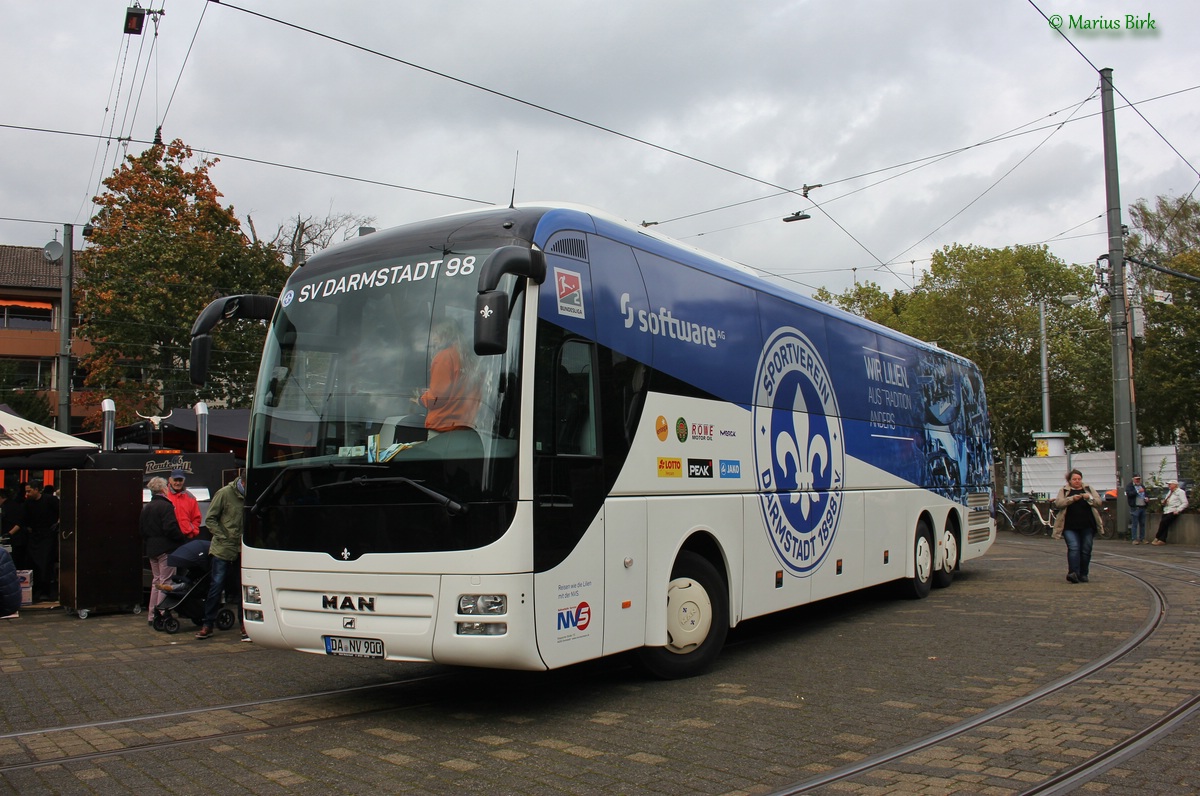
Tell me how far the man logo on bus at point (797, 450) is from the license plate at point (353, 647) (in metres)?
4.10

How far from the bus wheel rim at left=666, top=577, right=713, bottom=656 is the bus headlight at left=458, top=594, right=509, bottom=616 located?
195 centimetres

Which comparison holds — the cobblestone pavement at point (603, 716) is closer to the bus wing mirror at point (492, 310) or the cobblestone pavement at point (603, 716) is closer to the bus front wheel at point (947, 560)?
the bus wing mirror at point (492, 310)

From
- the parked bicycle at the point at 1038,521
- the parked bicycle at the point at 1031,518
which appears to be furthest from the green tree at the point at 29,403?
the parked bicycle at the point at 1038,521

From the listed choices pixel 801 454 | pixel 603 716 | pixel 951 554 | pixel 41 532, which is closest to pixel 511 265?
pixel 603 716

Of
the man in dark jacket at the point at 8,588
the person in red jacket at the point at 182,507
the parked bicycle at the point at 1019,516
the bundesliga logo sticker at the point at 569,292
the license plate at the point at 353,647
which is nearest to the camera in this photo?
the license plate at the point at 353,647

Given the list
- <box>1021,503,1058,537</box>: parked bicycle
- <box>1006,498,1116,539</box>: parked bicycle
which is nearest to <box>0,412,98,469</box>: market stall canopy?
<box>1006,498,1116,539</box>: parked bicycle

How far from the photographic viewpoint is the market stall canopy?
45.1 feet

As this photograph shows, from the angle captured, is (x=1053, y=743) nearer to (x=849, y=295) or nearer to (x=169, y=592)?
(x=169, y=592)

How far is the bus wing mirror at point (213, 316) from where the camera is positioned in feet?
24.0

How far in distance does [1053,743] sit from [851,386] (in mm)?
6151

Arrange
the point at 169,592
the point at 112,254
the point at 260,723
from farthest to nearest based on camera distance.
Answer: the point at 112,254, the point at 169,592, the point at 260,723

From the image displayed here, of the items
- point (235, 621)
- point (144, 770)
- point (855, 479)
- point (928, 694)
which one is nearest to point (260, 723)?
point (144, 770)

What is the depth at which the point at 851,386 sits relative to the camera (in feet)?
38.0

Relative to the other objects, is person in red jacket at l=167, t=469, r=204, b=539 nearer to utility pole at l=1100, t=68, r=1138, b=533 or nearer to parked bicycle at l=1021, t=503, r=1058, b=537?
utility pole at l=1100, t=68, r=1138, b=533
